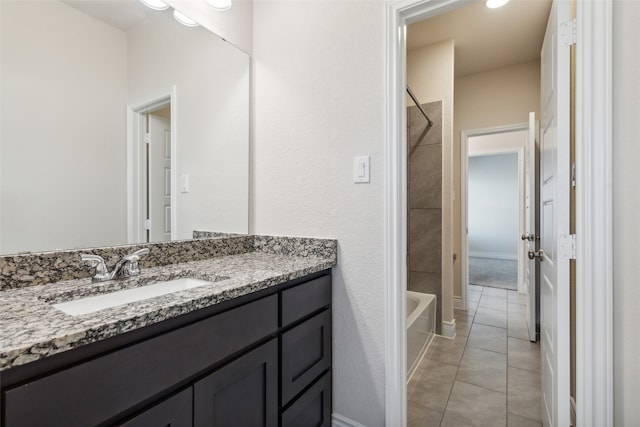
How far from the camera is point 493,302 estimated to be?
12.1ft

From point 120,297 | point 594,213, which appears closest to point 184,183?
point 120,297

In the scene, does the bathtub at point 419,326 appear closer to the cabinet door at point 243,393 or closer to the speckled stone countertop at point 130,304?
the speckled stone countertop at point 130,304

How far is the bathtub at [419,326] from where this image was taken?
209 cm

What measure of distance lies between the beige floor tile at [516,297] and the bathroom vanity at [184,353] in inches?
125

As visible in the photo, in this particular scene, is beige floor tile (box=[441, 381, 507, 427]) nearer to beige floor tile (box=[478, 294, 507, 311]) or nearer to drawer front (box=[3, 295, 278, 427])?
drawer front (box=[3, 295, 278, 427])

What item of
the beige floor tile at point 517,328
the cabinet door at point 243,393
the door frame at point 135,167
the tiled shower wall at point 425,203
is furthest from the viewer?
the tiled shower wall at point 425,203

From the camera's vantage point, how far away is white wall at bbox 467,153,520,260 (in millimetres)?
6820

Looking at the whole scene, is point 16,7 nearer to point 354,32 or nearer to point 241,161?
point 241,161

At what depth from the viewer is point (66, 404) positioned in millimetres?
608

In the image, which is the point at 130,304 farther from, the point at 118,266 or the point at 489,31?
the point at 489,31

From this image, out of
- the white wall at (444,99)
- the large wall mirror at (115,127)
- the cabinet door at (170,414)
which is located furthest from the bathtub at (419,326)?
the cabinet door at (170,414)

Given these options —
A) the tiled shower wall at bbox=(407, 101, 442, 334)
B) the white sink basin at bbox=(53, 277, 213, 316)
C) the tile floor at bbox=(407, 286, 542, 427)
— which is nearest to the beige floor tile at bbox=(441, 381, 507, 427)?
the tile floor at bbox=(407, 286, 542, 427)

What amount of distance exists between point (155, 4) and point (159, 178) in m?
0.77

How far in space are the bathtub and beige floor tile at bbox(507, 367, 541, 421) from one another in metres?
0.57
